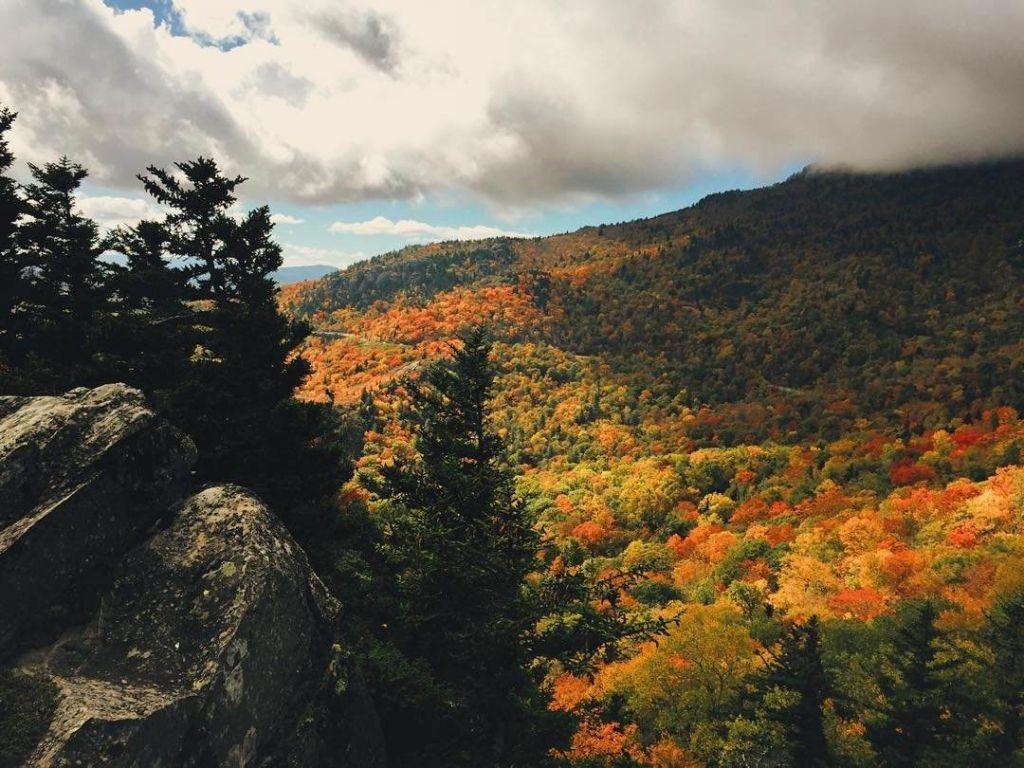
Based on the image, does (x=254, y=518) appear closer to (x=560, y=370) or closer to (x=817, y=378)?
(x=560, y=370)

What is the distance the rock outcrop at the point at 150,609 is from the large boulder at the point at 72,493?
2 centimetres

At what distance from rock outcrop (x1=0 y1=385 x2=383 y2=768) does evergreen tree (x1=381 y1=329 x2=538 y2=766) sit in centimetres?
300

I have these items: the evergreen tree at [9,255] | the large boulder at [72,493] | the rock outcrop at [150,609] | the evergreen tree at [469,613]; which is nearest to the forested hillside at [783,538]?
the evergreen tree at [469,613]

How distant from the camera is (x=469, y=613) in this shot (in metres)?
13.9

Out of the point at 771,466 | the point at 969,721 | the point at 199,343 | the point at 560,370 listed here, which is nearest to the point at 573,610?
the point at 199,343

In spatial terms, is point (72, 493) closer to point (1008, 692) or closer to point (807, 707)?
point (807, 707)

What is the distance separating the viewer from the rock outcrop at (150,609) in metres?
7.89

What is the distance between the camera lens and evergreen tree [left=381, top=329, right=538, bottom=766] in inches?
514

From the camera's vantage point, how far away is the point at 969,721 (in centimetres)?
2911

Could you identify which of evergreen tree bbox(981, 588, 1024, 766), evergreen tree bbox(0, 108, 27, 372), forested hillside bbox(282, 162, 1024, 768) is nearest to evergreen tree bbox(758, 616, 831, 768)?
forested hillside bbox(282, 162, 1024, 768)

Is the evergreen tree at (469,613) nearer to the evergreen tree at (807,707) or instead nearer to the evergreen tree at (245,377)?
the evergreen tree at (245,377)

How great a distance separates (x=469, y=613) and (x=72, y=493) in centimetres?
883

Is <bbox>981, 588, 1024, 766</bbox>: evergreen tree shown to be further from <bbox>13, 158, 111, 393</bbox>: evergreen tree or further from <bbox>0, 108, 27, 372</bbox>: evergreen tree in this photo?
<bbox>0, 108, 27, 372</bbox>: evergreen tree

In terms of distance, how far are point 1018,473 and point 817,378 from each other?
340 ft
